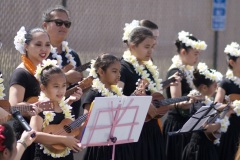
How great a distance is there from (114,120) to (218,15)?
6044 millimetres

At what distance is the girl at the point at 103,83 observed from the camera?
614 cm

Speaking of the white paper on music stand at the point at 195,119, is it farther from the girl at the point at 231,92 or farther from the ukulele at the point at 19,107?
the ukulele at the point at 19,107

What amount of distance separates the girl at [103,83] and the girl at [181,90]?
1473 millimetres

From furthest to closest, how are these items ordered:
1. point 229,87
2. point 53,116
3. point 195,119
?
point 229,87 → point 195,119 → point 53,116

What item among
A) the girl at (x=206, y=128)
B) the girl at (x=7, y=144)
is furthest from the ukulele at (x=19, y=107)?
the girl at (x=206, y=128)

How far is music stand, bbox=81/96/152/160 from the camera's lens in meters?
5.25

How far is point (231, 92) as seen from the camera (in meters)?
8.13

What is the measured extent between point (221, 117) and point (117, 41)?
189 centimetres

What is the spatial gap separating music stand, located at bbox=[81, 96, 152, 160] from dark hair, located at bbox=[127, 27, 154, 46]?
1230 mm

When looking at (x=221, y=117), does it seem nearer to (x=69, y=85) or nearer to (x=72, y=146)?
(x=69, y=85)

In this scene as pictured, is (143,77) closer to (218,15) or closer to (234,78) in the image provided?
(234,78)

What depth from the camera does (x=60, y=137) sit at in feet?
17.9

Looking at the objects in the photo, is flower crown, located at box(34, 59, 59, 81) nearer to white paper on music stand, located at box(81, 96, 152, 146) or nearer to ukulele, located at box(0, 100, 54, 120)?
ukulele, located at box(0, 100, 54, 120)

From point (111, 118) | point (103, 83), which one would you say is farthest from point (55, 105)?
point (103, 83)
